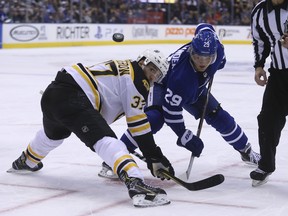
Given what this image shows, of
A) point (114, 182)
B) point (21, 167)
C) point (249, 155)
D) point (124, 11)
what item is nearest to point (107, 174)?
point (114, 182)

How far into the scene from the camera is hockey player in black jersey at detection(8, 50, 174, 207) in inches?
139

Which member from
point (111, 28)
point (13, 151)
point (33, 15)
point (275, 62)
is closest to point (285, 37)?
point (275, 62)

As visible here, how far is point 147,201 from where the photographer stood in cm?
341

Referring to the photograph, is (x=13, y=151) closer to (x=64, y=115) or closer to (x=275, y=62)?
(x=64, y=115)

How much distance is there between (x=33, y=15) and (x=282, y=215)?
15278 millimetres

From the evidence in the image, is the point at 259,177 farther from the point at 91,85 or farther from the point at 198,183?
the point at 91,85

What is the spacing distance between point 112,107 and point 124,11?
1757 centimetres

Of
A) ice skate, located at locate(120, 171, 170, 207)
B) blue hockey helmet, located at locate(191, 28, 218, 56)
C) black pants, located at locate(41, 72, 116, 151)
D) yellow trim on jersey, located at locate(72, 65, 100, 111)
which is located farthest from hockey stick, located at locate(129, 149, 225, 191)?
blue hockey helmet, located at locate(191, 28, 218, 56)

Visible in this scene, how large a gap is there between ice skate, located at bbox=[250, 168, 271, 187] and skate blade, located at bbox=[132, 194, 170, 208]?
688 millimetres

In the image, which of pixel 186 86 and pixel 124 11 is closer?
pixel 186 86

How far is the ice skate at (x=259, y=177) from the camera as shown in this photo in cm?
394

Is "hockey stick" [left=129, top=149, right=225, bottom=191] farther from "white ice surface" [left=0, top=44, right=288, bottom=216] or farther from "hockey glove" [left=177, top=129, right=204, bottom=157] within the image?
"hockey glove" [left=177, top=129, right=204, bottom=157]

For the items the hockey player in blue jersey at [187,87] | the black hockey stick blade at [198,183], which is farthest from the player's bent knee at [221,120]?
the black hockey stick blade at [198,183]

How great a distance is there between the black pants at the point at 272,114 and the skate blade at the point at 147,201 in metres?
0.76
